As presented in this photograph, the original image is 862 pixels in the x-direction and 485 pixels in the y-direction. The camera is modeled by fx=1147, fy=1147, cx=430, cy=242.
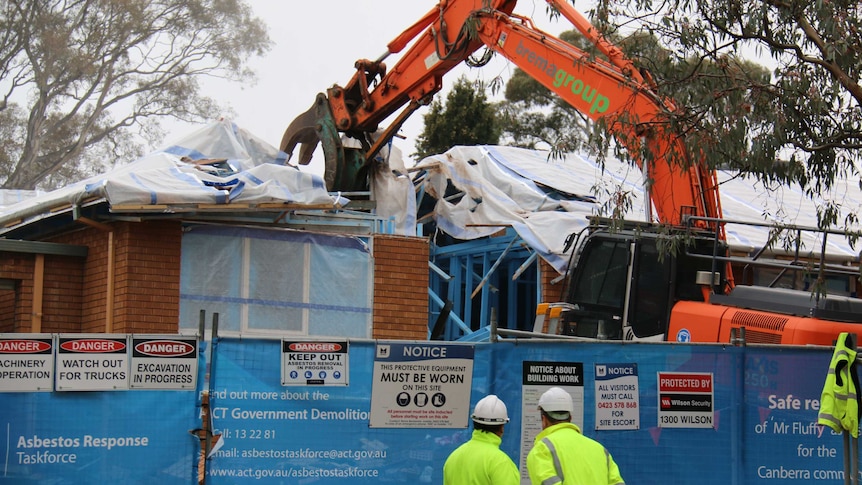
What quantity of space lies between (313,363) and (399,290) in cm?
576

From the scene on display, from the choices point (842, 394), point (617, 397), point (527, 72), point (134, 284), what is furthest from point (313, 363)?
point (527, 72)

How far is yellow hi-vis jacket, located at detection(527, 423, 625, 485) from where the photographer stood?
21.8ft

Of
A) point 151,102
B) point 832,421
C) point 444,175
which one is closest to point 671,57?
point 832,421

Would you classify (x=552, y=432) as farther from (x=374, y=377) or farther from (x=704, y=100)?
(x=704, y=100)

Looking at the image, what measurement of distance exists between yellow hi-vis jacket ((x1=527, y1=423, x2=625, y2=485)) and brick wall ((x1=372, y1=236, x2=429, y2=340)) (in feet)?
25.9

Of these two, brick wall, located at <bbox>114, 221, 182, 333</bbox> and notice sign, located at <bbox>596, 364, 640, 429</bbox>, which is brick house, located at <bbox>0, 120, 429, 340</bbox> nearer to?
brick wall, located at <bbox>114, 221, 182, 333</bbox>

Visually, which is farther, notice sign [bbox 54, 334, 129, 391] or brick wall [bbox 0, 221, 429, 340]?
brick wall [bbox 0, 221, 429, 340]

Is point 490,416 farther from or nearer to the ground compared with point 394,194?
nearer to the ground

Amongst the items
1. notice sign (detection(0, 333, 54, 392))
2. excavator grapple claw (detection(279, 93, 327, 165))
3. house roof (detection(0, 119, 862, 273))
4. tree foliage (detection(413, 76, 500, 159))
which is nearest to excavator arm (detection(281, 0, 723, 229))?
excavator grapple claw (detection(279, 93, 327, 165))

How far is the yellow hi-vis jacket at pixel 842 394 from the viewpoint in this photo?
8.86 m

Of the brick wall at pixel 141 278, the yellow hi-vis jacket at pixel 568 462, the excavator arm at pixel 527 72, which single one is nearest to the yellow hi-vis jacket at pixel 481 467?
the yellow hi-vis jacket at pixel 568 462

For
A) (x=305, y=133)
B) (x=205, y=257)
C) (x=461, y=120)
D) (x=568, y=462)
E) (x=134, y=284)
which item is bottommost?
(x=568, y=462)

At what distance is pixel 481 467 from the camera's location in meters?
7.05

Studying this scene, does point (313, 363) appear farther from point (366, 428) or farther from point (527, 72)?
point (527, 72)
